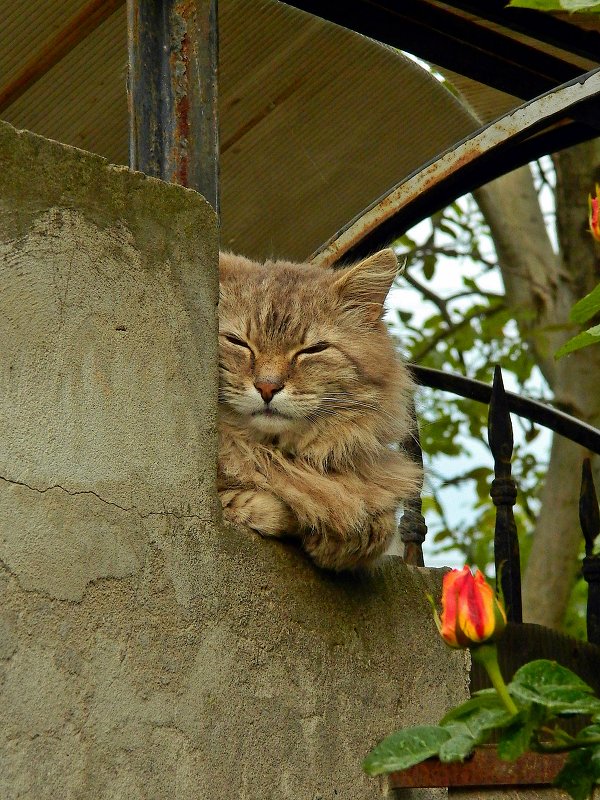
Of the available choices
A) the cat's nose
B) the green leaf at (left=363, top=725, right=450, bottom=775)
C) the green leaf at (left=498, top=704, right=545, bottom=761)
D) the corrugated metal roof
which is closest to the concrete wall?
the cat's nose

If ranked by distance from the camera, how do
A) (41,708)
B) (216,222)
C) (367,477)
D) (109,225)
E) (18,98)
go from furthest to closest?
(18,98) < (367,477) < (216,222) < (109,225) < (41,708)

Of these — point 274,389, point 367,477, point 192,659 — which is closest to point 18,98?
point 274,389

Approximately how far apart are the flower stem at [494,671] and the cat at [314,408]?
843 mm

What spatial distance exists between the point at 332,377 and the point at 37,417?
108 cm

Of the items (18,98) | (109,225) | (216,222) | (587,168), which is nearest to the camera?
(109,225)

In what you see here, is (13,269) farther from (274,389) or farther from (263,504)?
(274,389)

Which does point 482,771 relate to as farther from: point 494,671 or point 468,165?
point 468,165

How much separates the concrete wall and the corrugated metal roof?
1.23m

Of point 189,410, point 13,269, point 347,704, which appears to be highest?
point 13,269

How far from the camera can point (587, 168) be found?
21.8 ft

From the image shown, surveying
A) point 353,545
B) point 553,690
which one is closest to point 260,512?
point 353,545

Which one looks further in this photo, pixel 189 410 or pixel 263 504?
pixel 263 504

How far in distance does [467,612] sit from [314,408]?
131 cm

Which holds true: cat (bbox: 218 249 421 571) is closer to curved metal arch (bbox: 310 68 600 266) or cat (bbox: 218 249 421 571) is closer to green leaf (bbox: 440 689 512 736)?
curved metal arch (bbox: 310 68 600 266)
